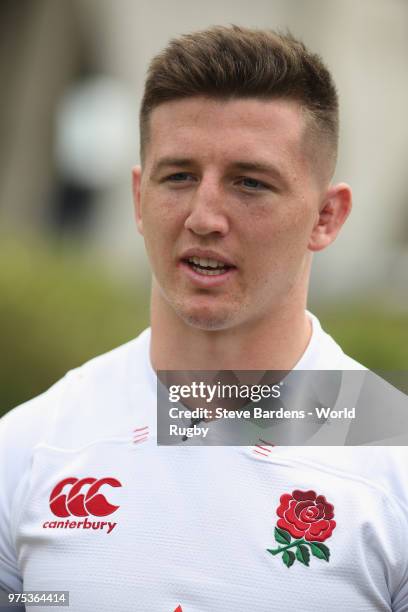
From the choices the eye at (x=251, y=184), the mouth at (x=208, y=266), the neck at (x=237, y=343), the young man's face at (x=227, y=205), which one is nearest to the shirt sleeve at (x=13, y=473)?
the neck at (x=237, y=343)

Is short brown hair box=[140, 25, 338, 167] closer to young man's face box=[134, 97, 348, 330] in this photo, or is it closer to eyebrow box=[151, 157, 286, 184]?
young man's face box=[134, 97, 348, 330]

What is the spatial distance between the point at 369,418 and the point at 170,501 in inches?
27.2

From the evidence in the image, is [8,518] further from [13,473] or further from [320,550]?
[320,550]

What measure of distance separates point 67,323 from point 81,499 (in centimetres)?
597

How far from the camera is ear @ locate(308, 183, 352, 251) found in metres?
3.58

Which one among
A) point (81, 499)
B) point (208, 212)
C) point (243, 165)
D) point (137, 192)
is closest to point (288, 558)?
point (81, 499)

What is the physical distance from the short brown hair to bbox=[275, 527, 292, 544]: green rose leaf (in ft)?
4.09

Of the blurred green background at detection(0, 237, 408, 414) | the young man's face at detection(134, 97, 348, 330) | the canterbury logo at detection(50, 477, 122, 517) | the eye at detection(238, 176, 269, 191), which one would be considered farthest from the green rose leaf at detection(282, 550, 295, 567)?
the blurred green background at detection(0, 237, 408, 414)

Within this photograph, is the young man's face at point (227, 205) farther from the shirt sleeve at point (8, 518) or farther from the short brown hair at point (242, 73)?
the shirt sleeve at point (8, 518)

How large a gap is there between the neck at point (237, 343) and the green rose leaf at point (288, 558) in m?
0.61

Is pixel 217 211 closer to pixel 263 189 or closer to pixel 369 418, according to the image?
pixel 263 189

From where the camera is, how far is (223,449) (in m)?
3.49

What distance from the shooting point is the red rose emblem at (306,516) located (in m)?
3.29

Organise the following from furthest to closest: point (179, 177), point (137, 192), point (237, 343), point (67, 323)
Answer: point (67, 323), point (137, 192), point (237, 343), point (179, 177)
